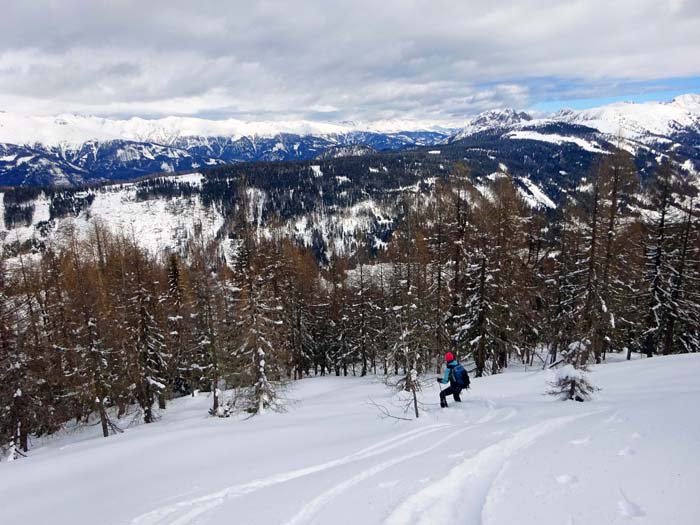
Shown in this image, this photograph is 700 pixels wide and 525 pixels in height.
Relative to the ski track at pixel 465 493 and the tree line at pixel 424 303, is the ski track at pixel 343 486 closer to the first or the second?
the ski track at pixel 465 493

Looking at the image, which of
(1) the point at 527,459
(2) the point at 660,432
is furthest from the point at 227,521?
(2) the point at 660,432

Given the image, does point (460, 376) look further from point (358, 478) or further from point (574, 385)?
point (358, 478)

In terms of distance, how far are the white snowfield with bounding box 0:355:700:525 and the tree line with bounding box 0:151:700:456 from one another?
6016mm

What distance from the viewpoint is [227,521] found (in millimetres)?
6430

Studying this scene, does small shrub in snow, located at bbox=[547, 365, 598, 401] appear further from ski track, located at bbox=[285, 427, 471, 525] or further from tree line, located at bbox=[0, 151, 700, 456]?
tree line, located at bbox=[0, 151, 700, 456]

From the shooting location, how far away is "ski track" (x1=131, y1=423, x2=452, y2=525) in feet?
22.8

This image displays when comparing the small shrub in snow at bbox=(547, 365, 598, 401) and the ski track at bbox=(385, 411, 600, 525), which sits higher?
the ski track at bbox=(385, 411, 600, 525)

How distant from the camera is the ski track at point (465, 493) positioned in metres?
5.49

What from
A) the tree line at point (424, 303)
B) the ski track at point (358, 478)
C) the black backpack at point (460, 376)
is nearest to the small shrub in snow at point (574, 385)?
the ski track at point (358, 478)

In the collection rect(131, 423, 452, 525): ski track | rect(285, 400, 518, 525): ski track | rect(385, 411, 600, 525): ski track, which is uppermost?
rect(385, 411, 600, 525): ski track

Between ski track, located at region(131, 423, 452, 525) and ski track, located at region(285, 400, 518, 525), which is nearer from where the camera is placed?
ski track, located at region(285, 400, 518, 525)

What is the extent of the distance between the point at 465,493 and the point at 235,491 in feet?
15.0

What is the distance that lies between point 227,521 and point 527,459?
17.2 feet

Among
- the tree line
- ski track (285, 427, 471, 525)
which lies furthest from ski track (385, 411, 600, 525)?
the tree line
